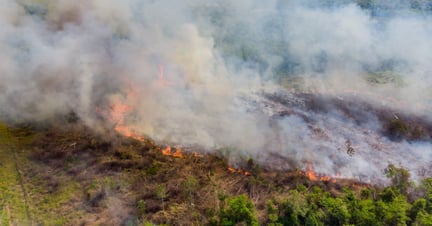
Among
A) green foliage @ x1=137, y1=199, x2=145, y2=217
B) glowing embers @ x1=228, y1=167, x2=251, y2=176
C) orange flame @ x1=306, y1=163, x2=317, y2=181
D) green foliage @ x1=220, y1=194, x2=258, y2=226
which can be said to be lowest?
green foliage @ x1=137, y1=199, x2=145, y2=217

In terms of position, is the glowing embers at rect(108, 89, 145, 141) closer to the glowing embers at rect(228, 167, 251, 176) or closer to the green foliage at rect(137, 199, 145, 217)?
the green foliage at rect(137, 199, 145, 217)

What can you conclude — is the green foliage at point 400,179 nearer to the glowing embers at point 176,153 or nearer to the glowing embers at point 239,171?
the glowing embers at point 239,171

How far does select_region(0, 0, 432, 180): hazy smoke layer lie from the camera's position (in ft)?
144

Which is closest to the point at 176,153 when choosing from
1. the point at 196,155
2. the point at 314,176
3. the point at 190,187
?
the point at 196,155

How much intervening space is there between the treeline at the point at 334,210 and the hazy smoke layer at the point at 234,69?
613cm

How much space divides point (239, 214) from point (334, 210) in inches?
300

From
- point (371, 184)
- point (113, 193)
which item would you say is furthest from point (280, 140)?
point (113, 193)

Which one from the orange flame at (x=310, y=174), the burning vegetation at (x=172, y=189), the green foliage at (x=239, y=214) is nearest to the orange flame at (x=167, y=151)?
the burning vegetation at (x=172, y=189)

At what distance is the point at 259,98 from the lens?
50.8m

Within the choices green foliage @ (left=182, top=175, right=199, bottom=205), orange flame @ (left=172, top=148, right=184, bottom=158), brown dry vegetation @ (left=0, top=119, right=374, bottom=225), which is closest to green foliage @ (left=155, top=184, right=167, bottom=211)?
brown dry vegetation @ (left=0, top=119, right=374, bottom=225)

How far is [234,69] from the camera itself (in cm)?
5538

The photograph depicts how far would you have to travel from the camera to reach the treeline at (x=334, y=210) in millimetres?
31406

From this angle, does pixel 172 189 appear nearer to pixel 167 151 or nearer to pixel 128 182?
pixel 128 182

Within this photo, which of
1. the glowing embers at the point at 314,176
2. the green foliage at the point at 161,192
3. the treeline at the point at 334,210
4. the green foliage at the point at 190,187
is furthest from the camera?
the glowing embers at the point at 314,176
